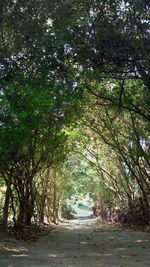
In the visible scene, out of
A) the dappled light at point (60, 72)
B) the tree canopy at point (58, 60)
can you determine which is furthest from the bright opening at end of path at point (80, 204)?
the dappled light at point (60, 72)

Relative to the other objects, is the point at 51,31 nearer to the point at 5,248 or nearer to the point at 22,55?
the point at 22,55

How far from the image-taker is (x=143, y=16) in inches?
224

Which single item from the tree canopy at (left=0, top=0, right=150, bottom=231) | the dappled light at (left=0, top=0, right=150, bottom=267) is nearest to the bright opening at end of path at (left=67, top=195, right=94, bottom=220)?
the tree canopy at (left=0, top=0, right=150, bottom=231)

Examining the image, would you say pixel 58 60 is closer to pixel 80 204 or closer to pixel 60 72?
pixel 60 72

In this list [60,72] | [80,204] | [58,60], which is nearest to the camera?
[58,60]

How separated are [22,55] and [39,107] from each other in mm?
1623

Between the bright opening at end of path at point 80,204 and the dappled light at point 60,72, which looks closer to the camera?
the dappled light at point 60,72

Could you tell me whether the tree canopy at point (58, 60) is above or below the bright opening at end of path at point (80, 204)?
above

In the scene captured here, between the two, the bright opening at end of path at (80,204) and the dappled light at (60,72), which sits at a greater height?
the dappled light at (60,72)

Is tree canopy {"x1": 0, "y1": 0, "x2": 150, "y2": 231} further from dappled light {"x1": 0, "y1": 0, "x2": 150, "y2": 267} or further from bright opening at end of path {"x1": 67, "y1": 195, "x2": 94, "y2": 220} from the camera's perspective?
bright opening at end of path {"x1": 67, "y1": 195, "x2": 94, "y2": 220}

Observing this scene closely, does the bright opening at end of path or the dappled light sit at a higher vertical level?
the dappled light

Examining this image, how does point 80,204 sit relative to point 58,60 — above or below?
below

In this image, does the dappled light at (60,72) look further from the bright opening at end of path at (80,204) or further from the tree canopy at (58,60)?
the bright opening at end of path at (80,204)

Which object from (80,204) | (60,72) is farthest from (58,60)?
(80,204)
